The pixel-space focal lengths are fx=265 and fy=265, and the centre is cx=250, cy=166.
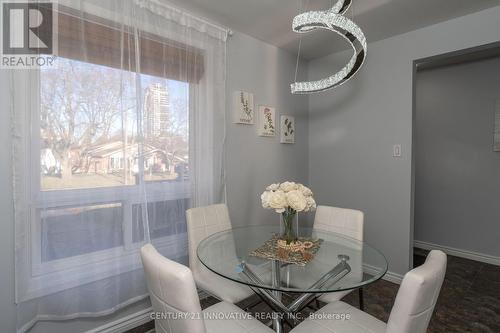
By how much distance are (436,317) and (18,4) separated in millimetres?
3610

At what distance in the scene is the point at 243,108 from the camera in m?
2.70

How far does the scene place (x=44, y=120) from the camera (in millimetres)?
1548

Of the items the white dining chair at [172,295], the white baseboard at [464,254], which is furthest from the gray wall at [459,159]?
the white dining chair at [172,295]

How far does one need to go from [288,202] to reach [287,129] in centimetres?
181

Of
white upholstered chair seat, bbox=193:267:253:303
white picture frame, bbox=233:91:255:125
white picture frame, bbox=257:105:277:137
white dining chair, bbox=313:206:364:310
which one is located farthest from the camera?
white picture frame, bbox=257:105:277:137

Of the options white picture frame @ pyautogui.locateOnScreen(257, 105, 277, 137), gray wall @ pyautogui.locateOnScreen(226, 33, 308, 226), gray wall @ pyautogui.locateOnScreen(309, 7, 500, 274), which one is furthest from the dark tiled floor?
white picture frame @ pyautogui.locateOnScreen(257, 105, 277, 137)

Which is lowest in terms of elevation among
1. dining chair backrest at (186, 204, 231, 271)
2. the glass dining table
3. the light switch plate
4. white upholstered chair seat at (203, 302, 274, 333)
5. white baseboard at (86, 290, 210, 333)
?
white baseboard at (86, 290, 210, 333)

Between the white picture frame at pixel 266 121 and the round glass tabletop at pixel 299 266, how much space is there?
1.30m

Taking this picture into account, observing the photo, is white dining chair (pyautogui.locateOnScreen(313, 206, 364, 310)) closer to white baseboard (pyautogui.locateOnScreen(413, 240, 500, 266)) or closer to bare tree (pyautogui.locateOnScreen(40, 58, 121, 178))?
bare tree (pyautogui.locateOnScreen(40, 58, 121, 178))

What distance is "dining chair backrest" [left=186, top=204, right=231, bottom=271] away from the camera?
6.33 feet

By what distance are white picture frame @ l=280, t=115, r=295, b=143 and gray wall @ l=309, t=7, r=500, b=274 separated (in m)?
0.41

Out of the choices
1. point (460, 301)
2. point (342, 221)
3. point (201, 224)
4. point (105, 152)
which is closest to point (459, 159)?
point (460, 301)

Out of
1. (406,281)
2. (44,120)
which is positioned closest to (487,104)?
(406,281)

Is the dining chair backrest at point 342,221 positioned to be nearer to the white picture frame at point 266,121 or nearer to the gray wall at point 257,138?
the gray wall at point 257,138
